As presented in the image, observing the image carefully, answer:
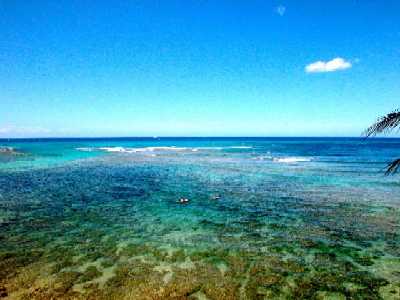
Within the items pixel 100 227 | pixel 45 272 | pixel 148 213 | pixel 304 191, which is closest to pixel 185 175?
pixel 304 191

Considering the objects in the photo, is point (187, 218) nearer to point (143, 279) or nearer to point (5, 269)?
point (143, 279)

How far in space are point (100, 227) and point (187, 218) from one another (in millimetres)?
5104

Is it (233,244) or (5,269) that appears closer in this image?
(5,269)

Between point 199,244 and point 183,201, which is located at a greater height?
point 183,201

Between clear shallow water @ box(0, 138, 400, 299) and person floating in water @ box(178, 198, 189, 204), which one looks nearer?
clear shallow water @ box(0, 138, 400, 299)

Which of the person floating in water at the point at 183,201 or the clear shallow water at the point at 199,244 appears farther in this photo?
the person floating in water at the point at 183,201

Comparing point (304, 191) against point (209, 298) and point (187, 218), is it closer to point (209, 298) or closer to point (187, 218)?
point (187, 218)

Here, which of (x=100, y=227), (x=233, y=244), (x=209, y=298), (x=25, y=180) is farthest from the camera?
(x=25, y=180)

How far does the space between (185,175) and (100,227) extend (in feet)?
73.3

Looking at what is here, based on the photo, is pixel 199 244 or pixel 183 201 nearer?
pixel 199 244

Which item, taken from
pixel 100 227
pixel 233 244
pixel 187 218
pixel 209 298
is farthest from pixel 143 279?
pixel 187 218

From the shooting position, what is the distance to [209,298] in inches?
393

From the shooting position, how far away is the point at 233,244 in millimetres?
14734

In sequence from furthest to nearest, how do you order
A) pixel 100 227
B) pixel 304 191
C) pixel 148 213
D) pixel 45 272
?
pixel 304 191, pixel 148 213, pixel 100 227, pixel 45 272
